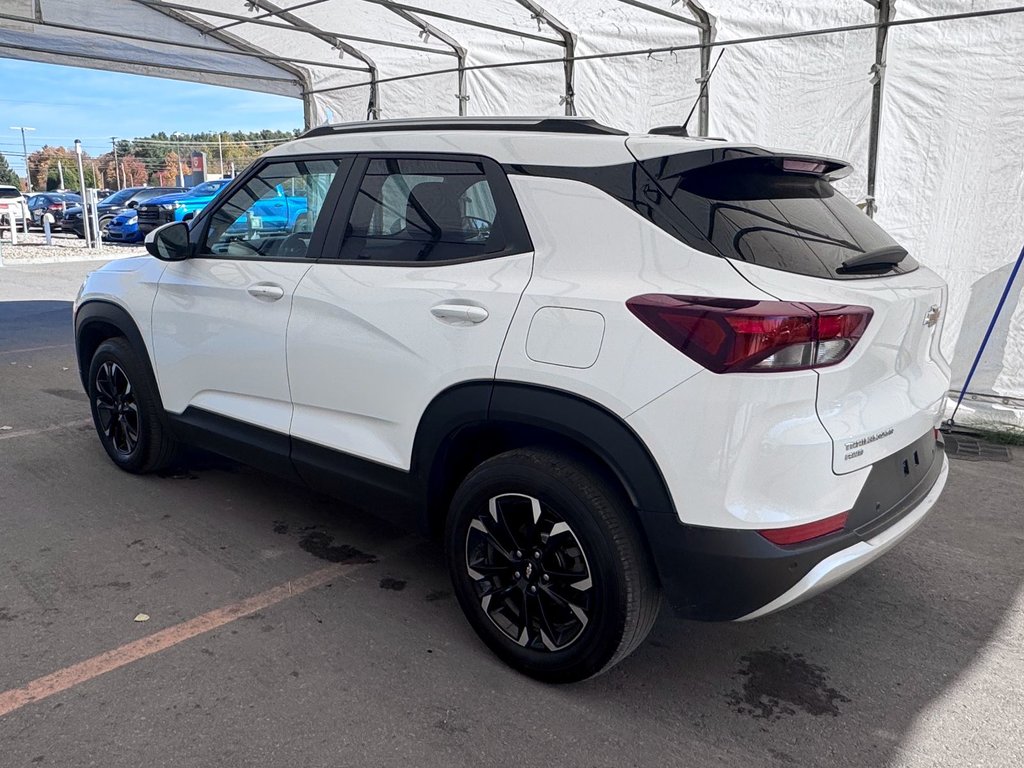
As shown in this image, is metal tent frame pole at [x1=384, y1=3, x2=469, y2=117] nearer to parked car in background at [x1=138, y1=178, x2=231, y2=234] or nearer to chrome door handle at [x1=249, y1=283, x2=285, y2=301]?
chrome door handle at [x1=249, y1=283, x2=285, y2=301]

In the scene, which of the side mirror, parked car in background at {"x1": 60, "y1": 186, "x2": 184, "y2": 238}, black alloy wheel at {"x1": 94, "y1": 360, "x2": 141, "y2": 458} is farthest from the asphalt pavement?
parked car in background at {"x1": 60, "y1": 186, "x2": 184, "y2": 238}

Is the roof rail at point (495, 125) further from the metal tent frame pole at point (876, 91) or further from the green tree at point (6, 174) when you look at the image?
the green tree at point (6, 174)

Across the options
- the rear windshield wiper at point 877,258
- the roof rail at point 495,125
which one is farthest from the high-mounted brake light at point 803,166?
the roof rail at point 495,125

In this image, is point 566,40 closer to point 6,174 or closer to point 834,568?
point 834,568

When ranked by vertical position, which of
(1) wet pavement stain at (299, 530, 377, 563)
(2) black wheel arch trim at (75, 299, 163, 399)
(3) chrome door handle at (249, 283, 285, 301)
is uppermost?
(3) chrome door handle at (249, 283, 285, 301)

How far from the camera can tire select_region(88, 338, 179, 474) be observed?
4.25 meters

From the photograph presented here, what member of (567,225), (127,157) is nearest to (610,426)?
(567,225)

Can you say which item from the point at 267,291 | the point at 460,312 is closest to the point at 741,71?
the point at 267,291

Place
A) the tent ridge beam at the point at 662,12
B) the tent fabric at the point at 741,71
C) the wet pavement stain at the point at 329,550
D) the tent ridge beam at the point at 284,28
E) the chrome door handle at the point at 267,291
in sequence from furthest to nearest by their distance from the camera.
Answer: the tent ridge beam at the point at 284,28 → the tent ridge beam at the point at 662,12 → the tent fabric at the point at 741,71 → the wet pavement stain at the point at 329,550 → the chrome door handle at the point at 267,291

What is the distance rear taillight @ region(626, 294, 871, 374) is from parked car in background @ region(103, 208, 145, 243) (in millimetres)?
21996

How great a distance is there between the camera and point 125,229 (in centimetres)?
2169

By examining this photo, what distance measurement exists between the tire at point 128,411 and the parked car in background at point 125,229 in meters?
18.8

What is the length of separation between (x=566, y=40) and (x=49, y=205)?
25.3m

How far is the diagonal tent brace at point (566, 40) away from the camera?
759 cm
